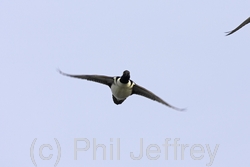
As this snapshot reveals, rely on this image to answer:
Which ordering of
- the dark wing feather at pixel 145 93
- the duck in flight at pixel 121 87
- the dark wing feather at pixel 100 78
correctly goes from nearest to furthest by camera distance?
the duck in flight at pixel 121 87 < the dark wing feather at pixel 100 78 < the dark wing feather at pixel 145 93

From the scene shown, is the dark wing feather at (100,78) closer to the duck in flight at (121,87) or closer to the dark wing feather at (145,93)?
the duck in flight at (121,87)

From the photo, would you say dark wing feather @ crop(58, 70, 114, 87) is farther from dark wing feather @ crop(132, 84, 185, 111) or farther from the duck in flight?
dark wing feather @ crop(132, 84, 185, 111)

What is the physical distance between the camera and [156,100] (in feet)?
109

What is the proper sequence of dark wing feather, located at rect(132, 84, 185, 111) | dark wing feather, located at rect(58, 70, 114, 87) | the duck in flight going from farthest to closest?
dark wing feather, located at rect(132, 84, 185, 111), dark wing feather, located at rect(58, 70, 114, 87), the duck in flight

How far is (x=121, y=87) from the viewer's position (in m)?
31.7

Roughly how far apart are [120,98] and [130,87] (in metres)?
A: 1.34

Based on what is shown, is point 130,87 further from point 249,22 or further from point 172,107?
point 249,22

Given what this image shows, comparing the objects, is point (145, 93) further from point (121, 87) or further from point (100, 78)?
point (100, 78)

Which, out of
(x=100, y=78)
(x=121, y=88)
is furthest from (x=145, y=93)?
(x=100, y=78)

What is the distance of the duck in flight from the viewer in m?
31.6

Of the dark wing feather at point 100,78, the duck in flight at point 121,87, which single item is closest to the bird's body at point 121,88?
the duck in flight at point 121,87

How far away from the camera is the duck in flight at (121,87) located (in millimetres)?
31625

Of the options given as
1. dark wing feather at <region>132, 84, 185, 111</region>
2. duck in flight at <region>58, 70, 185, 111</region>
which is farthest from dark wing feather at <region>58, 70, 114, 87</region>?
dark wing feather at <region>132, 84, 185, 111</region>

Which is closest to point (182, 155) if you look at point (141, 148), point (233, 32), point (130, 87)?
point (141, 148)
